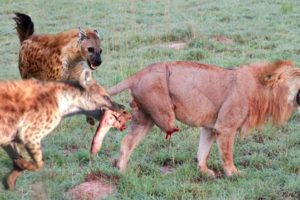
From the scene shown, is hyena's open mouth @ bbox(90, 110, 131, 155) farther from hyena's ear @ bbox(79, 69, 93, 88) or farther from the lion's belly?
the lion's belly

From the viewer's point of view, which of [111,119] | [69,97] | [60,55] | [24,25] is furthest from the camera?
[24,25]

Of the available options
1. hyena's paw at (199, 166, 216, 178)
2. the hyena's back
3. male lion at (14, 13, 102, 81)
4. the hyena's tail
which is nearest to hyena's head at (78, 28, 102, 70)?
male lion at (14, 13, 102, 81)

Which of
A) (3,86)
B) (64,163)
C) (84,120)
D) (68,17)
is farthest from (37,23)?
(3,86)

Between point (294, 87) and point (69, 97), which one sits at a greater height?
point (69, 97)

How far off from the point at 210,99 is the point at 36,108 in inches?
70.9

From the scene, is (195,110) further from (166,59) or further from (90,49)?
(166,59)

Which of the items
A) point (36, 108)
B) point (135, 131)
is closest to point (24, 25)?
point (135, 131)

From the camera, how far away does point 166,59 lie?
33.3 feet

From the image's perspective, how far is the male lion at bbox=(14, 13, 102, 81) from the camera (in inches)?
308

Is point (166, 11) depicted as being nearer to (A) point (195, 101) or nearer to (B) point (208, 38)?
(B) point (208, 38)

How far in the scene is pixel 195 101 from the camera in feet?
20.3

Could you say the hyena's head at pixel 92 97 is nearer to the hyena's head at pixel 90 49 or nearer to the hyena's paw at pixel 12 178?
the hyena's paw at pixel 12 178

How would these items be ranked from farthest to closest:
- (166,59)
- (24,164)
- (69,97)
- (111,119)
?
(166,59) < (111,119) < (69,97) < (24,164)

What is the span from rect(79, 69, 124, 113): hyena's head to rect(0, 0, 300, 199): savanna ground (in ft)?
1.93
